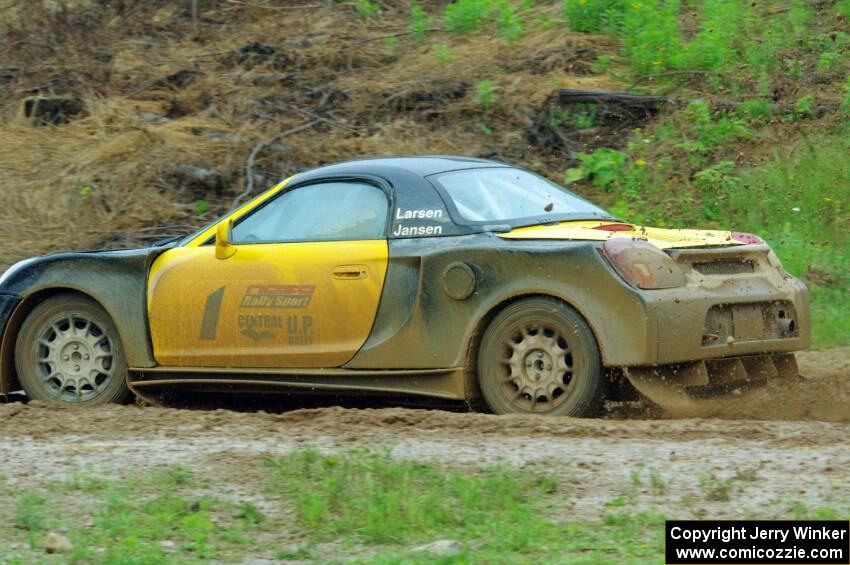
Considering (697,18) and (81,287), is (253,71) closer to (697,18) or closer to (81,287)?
(697,18)

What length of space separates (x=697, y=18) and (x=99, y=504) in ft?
37.0

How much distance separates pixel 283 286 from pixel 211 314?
0.51 m

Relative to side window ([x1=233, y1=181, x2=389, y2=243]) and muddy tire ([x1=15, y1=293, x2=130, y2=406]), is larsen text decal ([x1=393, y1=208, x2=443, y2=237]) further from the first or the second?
muddy tire ([x1=15, y1=293, x2=130, y2=406])

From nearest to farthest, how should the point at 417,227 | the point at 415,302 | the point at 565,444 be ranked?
the point at 565,444
the point at 415,302
the point at 417,227

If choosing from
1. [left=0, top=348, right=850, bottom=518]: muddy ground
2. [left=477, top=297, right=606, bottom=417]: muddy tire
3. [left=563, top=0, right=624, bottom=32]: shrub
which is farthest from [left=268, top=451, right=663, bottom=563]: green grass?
[left=563, top=0, right=624, bottom=32]: shrub

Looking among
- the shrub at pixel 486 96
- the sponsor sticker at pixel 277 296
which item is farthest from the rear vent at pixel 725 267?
the shrub at pixel 486 96

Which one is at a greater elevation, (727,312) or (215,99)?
(215,99)

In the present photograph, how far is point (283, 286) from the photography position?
816 centimetres

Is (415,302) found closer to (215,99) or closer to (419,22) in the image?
(215,99)

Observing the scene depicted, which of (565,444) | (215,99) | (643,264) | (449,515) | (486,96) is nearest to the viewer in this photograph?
(449,515)

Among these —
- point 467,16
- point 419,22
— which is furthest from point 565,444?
point 419,22

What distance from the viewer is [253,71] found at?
52.9ft

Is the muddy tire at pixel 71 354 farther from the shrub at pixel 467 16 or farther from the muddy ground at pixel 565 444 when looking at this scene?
the shrub at pixel 467 16

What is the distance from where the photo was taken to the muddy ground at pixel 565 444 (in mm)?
5770
